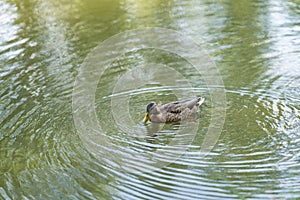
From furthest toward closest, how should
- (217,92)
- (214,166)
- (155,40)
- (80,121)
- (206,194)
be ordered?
(155,40)
(217,92)
(80,121)
(214,166)
(206,194)

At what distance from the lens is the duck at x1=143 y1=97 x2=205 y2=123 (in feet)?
28.5

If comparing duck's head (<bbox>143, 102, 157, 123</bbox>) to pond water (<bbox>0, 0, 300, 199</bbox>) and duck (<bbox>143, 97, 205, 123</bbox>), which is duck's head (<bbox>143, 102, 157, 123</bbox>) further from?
pond water (<bbox>0, 0, 300, 199</bbox>)

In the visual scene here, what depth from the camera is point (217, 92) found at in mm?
9562

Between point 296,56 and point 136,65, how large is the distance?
128 inches

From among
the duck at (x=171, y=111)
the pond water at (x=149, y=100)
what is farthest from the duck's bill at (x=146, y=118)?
the pond water at (x=149, y=100)

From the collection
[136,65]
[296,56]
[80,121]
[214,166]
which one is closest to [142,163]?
[214,166]

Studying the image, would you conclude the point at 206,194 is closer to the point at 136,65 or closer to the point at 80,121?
the point at 80,121

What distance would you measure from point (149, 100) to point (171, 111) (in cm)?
81

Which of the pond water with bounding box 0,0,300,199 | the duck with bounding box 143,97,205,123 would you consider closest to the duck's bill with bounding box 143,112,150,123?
the duck with bounding box 143,97,205,123

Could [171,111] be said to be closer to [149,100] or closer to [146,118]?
[146,118]

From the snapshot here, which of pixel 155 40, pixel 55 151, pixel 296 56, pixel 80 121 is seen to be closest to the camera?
pixel 55 151

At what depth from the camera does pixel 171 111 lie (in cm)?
884

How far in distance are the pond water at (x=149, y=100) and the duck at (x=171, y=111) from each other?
0.53ft

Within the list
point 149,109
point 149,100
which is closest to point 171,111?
point 149,109
